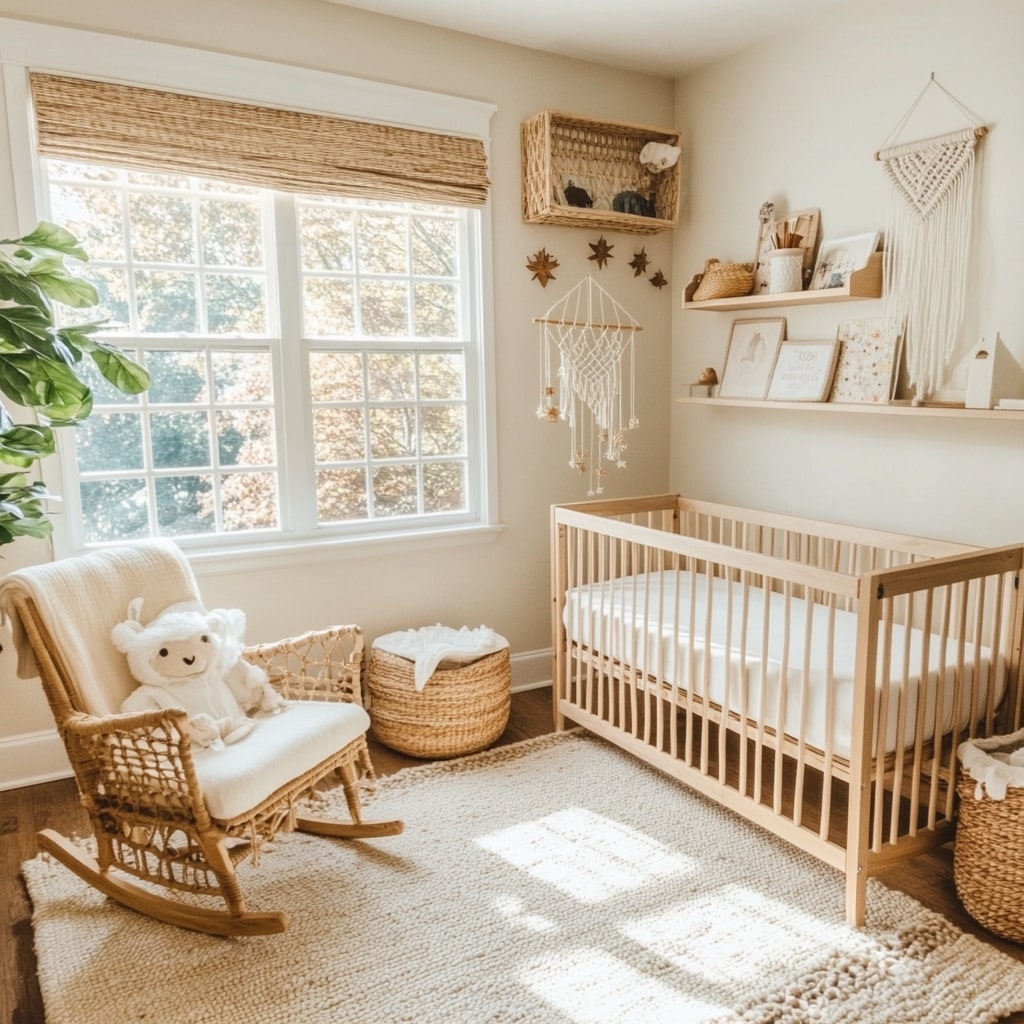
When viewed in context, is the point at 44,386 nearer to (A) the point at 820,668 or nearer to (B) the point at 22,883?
(B) the point at 22,883

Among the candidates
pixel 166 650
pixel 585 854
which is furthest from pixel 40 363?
pixel 585 854

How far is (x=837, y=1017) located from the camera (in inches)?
67.7

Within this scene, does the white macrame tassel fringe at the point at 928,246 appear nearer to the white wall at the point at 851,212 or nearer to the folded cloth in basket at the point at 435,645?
the white wall at the point at 851,212

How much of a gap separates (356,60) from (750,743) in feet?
8.87

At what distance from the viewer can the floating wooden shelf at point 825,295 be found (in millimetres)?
2689

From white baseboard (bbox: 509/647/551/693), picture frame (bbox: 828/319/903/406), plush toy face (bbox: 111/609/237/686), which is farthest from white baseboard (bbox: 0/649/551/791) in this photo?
picture frame (bbox: 828/319/903/406)

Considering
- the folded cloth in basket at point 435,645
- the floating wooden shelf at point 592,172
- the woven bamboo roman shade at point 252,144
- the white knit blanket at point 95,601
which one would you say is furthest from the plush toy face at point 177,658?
the floating wooden shelf at point 592,172

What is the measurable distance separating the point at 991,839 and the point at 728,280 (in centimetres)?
205

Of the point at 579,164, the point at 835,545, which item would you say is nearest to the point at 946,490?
the point at 835,545

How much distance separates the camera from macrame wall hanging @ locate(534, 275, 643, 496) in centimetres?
343

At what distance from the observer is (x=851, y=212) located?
2863mm

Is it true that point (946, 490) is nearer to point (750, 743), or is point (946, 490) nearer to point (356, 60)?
point (750, 743)

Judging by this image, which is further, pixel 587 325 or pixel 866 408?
pixel 587 325

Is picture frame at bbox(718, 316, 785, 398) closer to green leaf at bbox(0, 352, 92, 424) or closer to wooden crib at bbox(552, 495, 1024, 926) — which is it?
wooden crib at bbox(552, 495, 1024, 926)
